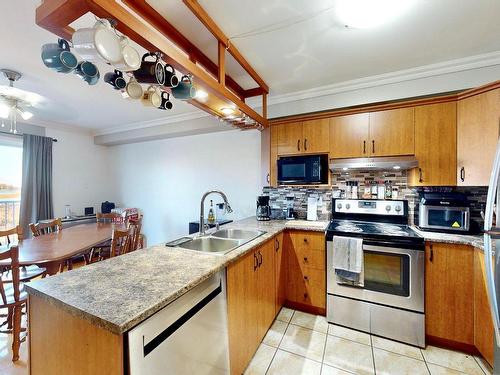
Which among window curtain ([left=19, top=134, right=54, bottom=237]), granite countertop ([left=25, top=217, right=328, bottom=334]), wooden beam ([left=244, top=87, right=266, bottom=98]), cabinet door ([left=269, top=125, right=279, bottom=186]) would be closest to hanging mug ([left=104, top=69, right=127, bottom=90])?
granite countertop ([left=25, top=217, right=328, bottom=334])

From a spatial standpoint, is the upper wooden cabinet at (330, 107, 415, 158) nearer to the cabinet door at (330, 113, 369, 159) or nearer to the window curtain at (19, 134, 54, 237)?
the cabinet door at (330, 113, 369, 159)

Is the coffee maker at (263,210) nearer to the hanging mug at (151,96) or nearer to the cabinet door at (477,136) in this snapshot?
the hanging mug at (151,96)

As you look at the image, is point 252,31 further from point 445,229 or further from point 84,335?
point 445,229

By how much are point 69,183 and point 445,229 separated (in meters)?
5.60

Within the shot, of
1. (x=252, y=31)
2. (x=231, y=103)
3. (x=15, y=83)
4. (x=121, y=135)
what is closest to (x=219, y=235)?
(x=231, y=103)

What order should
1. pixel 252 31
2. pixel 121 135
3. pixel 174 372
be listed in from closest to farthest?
pixel 174 372, pixel 252 31, pixel 121 135

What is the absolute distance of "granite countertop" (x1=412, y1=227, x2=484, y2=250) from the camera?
1.68 meters

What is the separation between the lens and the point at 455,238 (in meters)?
1.78

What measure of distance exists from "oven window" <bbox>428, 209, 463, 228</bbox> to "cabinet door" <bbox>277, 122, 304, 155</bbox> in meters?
1.41

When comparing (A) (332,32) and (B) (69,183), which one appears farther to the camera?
(B) (69,183)

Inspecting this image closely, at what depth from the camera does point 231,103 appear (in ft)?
6.08

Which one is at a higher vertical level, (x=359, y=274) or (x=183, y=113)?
(x=183, y=113)

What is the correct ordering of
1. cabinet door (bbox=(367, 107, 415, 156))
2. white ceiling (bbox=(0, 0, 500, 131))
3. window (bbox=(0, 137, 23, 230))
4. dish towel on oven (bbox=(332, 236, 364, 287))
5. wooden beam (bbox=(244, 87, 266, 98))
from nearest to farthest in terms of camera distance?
white ceiling (bbox=(0, 0, 500, 131)) → dish towel on oven (bbox=(332, 236, 364, 287)) → cabinet door (bbox=(367, 107, 415, 156)) → wooden beam (bbox=(244, 87, 266, 98)) → window (bbox=(0, 137, 23, 230))

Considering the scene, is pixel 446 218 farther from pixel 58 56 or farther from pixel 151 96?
pixel 58 56
